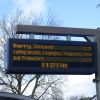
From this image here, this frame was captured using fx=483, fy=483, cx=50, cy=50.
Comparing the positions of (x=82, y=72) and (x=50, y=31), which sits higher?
(x=50, y=31)

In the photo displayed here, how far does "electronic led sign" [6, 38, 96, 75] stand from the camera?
69.8 feet

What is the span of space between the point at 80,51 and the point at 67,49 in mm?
619

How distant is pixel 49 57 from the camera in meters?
21.7

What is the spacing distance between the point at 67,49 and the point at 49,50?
86 cm

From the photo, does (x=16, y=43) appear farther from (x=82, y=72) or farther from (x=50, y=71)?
(x=82, y=72)

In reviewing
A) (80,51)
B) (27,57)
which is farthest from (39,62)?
(80,51)

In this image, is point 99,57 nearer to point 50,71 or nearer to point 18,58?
point 50,71

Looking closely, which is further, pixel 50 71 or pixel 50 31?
pixel 50 31

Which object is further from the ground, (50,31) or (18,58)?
(50,31)

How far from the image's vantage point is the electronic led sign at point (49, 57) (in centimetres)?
2128

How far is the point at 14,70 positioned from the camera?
2122cm

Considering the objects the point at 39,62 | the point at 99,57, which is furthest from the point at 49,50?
the point at 99,57

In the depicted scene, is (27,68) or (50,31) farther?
(50,31)

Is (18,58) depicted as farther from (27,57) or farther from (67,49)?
(67,49)
